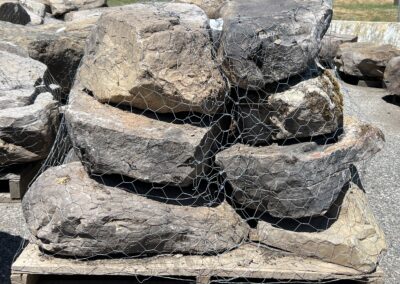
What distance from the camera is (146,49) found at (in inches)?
132

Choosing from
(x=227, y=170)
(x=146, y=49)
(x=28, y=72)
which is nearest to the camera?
(x=146, y=49)

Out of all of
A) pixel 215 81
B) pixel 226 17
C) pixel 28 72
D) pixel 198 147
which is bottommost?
pixel 28 72

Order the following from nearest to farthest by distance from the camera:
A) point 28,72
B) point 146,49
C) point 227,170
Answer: point 146,49 < point 227,170 < point 28,72

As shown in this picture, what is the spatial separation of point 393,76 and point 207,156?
636 cm

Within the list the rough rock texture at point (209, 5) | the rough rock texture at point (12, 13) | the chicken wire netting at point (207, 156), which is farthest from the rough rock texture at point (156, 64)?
the rough rock texture at point (12, 13)

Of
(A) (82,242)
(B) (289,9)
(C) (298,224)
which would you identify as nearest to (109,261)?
(A) (82,242)

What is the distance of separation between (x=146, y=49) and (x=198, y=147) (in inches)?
24.5

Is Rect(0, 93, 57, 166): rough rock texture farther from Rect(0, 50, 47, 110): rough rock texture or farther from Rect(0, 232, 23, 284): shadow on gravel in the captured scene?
Rect(0, 232, 23, 284): shadow on gravel

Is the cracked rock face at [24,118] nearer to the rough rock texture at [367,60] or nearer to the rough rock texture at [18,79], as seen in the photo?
the rough rock texture at [18,79]

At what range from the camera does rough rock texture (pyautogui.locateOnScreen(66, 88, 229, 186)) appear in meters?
3.33

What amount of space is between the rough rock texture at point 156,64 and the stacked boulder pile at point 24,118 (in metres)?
1.47

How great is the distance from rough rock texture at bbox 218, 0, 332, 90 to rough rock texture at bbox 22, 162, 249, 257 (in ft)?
2.86

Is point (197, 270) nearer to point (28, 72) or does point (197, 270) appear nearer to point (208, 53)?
point (208, 53)

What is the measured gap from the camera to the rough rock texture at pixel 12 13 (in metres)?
8.07
